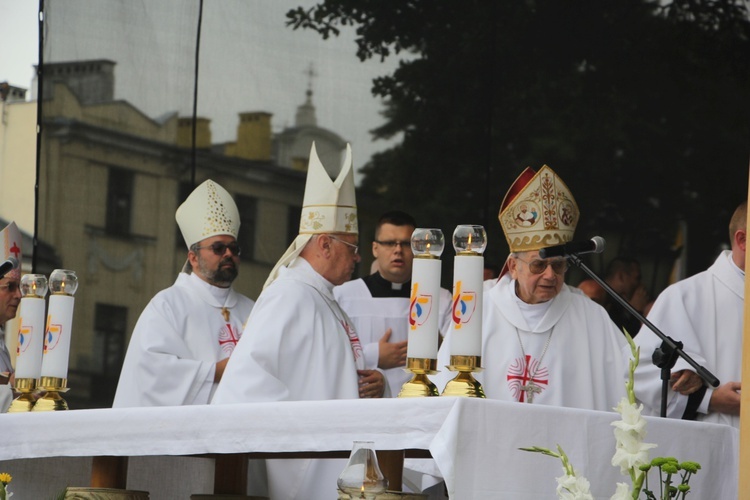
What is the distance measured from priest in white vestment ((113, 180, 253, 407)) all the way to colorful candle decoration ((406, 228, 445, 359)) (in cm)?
281

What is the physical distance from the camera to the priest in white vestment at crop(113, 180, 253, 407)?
6.47m

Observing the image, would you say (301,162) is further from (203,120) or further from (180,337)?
(180,337)

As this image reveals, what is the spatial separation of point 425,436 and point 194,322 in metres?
3.72

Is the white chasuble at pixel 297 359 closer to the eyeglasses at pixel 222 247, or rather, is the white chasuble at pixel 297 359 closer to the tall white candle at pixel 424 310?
the tall white candle at pixel 424 310

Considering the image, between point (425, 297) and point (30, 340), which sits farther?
point (30, 340)

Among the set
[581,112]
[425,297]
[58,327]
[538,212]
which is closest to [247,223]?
[581,112]

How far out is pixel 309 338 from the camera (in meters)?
5.23

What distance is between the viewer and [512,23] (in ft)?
27.1

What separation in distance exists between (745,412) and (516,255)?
2649mm

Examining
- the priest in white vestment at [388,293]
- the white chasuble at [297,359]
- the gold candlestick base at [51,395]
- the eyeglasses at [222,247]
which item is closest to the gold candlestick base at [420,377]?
the white chasuble at [297,359]

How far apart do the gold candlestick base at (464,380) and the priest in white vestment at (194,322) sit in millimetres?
2958

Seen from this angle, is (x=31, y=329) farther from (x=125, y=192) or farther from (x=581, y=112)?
(x=581, y=112)

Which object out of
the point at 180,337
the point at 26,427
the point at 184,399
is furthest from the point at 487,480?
the point at 180,337

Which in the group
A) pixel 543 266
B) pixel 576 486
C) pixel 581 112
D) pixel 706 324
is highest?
pixel 581 112
